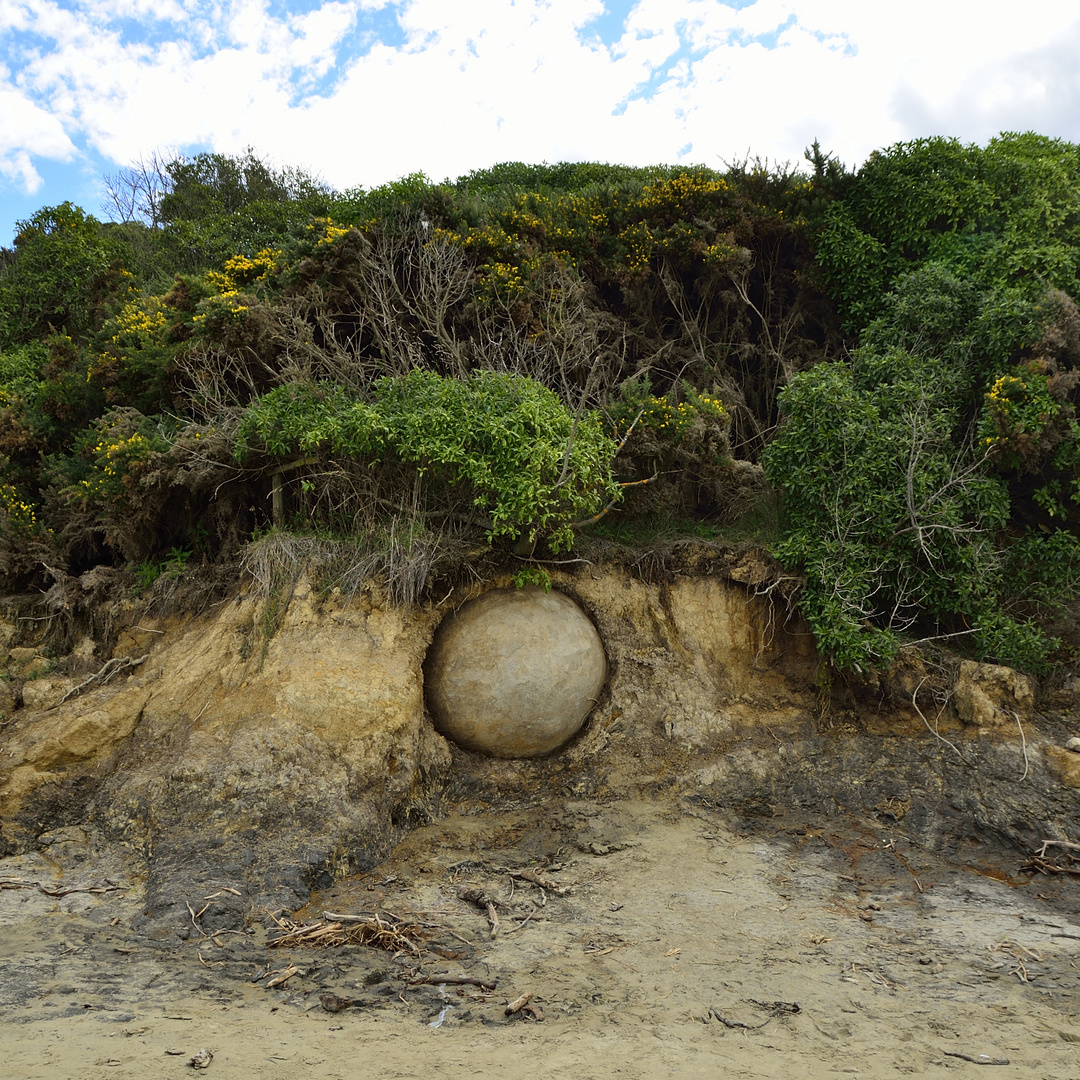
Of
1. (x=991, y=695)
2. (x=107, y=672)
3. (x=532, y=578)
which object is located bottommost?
(x=991, y=695)

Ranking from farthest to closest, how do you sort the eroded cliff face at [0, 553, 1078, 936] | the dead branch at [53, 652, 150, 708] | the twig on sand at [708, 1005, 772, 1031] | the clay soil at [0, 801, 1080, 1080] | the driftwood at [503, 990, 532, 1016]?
1. the dead branch at [53, 652, 150, 708]
2. the eroded cliff face at [0, 553, 1078, 936]
3. the driftwood at [503, 990, 532, 1016]
4. the twig on sand at [708, 1005, 772, 1031]
5. the clay soil at [0, 801, 1080, 1080]

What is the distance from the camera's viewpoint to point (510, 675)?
8547 mm

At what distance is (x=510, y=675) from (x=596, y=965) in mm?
3198

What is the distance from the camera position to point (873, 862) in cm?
780

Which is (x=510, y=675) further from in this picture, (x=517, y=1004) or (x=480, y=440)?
(x=517, y=1004)

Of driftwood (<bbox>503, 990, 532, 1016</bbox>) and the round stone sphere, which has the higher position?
the round stone sphere

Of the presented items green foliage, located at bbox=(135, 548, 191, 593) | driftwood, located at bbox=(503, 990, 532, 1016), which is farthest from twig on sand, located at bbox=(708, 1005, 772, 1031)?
green foliage, located at bbox=(135, 548, 191, 593)

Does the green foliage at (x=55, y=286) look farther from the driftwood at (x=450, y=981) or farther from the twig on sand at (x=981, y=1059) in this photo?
the twig on sand at (x=981, y=1059)

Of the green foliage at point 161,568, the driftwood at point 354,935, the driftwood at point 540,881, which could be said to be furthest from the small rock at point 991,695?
the green foliage at point 161,568

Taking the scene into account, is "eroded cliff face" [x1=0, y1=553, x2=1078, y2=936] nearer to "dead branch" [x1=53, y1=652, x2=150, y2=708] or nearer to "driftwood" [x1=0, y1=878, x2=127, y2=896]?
"dead branch" [x1=53, y1=652, x2=150, y2=708]

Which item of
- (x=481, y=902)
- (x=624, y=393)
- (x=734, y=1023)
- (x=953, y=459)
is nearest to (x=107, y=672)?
(x=481, y=902)

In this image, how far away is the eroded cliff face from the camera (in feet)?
24.6

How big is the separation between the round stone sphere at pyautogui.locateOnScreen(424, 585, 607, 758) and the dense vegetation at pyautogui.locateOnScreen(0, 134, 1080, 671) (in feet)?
2.20

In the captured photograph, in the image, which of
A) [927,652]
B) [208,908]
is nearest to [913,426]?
[927,652]
